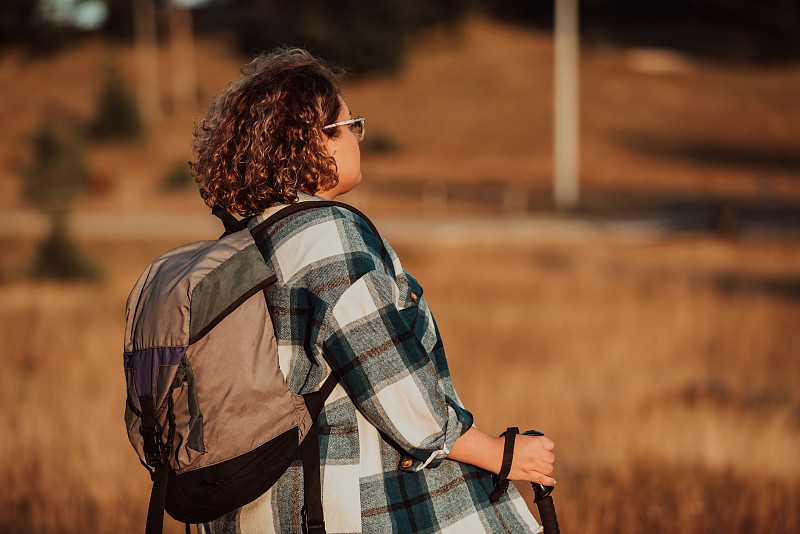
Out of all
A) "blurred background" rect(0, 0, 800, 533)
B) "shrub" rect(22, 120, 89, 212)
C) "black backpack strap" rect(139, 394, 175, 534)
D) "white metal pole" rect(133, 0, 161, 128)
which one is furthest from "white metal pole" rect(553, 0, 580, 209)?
"white metal pole" rect(133, 0, 161, 128)

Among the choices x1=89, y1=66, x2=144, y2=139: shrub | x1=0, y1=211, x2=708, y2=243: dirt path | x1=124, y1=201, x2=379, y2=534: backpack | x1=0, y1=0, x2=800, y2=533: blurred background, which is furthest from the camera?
x1=89, y1=66, x2=144, y2=139: shrub

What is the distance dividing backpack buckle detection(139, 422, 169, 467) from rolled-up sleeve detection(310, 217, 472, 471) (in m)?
0.36

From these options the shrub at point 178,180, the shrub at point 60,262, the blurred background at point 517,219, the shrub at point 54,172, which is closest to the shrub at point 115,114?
the blurred background at point 517,219

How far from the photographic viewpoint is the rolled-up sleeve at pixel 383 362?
192cm

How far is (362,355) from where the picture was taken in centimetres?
192

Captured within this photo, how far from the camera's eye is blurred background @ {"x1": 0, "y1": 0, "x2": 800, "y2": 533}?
537 centimetres

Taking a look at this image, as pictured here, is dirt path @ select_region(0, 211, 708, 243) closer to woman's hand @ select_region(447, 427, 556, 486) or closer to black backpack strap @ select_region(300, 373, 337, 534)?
woman's hand @ select_region(447, 427, 556, 486)

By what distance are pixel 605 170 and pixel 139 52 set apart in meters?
30.4

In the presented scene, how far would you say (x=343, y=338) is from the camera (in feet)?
6.30

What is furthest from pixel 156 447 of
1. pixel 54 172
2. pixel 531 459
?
pixel 54 172

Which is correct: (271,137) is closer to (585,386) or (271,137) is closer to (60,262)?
(585,386)

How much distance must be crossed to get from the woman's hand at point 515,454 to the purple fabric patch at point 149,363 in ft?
1.94

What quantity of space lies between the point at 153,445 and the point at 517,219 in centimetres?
2260

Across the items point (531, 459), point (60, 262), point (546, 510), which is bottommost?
point (60, 262)
